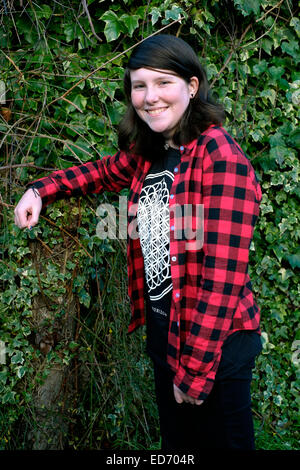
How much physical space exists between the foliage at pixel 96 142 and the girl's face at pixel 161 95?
0.57 m

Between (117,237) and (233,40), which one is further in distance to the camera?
(233,40)

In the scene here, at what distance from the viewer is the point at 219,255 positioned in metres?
1.20

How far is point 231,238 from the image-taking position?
120cm

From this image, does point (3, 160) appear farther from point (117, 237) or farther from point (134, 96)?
point (134, 96)

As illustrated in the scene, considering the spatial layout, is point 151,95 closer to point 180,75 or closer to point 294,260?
point 180,75

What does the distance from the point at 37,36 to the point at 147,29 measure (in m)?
0.54

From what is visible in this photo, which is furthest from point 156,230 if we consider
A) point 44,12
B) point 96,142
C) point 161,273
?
point 44,12

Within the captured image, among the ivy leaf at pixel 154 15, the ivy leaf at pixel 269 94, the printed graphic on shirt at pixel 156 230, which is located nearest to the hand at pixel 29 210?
the printed graphic on shirt at pixel 156 230

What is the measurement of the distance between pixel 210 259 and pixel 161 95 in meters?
0.56

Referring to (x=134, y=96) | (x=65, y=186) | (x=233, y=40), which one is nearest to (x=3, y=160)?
(x=65, y=186)

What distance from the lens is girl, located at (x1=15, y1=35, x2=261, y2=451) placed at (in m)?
1.20

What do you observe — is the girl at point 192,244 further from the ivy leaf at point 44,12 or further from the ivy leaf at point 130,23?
the ivy leaf at point 44,12

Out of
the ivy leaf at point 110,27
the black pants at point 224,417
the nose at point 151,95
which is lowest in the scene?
the black pants at point 224,417

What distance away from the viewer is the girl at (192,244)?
120 centimetres
